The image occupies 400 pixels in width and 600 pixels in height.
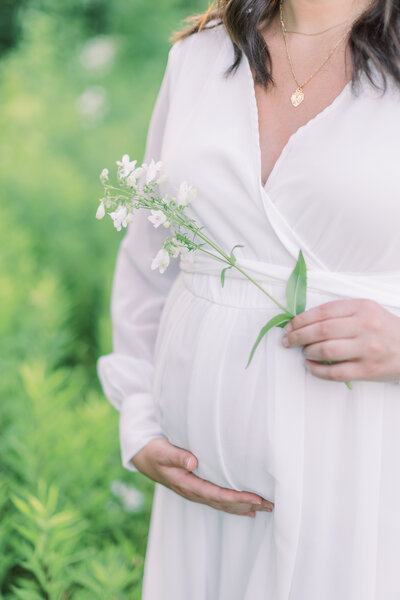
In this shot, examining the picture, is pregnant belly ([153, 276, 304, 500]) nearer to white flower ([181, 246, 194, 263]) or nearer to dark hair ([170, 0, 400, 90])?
white flower ([181, 246, 194, 263])

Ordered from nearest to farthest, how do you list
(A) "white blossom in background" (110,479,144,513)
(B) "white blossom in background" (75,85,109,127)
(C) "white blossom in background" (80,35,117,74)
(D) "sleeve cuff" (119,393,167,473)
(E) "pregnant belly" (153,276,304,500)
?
(E) "pregnant belly" (153,276,304,500) → (D) "sleeve cuff" (119,393,167,473) → (A) "white blossom in background" (110,479,144,513) → (B) "white blossom in background" (75,85,109,127) → (C) "white blossom in background" (80,35,117,74)

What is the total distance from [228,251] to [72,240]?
9.51 feet

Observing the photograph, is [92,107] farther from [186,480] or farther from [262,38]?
[186,480]

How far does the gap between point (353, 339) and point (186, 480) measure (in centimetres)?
49

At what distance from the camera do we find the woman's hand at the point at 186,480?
1.33 m

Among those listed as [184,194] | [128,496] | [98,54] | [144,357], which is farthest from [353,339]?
[98,54]

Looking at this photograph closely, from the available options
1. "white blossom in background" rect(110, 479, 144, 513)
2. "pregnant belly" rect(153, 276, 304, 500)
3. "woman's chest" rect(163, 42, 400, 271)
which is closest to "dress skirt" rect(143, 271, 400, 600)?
"pregnant belly" rect(153, 276, 304, 500)

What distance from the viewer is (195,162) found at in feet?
4.44

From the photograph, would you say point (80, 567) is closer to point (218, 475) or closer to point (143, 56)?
point (218, 475)

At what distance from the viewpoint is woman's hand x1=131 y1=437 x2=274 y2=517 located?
1.33 meters

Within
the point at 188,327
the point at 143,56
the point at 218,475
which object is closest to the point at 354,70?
the point at 188,327

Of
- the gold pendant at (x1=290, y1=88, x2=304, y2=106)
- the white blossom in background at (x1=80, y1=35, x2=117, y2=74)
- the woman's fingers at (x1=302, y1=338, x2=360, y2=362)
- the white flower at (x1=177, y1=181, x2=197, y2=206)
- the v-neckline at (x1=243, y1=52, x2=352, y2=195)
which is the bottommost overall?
the woman's fingers at (x1=302, y1=338, x2=360, y2=362)

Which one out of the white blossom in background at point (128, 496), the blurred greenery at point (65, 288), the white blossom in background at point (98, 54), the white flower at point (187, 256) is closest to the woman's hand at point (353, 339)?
the white flower at point (187, 256)

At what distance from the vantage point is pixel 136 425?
1.59 m
